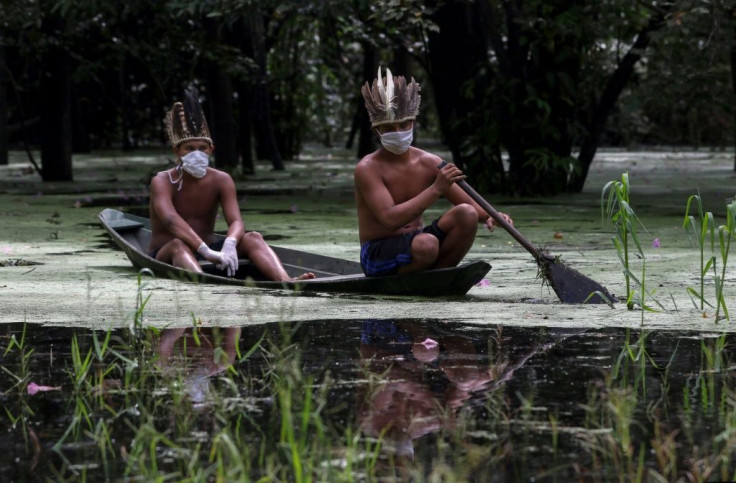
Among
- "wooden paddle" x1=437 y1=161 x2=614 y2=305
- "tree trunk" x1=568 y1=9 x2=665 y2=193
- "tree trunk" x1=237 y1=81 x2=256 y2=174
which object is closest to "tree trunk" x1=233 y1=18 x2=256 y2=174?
"tree trunk" x1=237 y1=81 x2=256 y2=174

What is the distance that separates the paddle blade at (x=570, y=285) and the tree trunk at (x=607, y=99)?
649 cm

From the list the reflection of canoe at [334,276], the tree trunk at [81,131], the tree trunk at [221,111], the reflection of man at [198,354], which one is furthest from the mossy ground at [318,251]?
the tree trunk at [81,131]

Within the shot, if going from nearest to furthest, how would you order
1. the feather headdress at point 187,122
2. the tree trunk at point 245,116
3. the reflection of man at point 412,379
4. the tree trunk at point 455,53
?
the reflection of man at point 412,379
the feather headdress at point 187,122
the tree trunk at point 455,53
the tree trunk at point 245,116

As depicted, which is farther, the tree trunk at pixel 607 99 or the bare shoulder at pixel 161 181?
the tree trunk at pixel 607 99

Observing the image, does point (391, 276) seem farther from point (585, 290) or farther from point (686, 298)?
point (686, 298)

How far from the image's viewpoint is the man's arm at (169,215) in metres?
6.43

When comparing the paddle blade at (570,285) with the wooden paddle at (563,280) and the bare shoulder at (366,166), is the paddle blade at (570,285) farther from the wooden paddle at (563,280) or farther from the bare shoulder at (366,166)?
the bare shoulder at (366,166)

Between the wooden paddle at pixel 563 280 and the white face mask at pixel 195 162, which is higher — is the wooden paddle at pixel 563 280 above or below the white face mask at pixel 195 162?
below

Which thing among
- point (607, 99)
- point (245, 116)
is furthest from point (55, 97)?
point (607, 99)

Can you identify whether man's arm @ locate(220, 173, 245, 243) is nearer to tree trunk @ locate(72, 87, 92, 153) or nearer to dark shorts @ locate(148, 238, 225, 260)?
dark shorts @ locate(148, 238, 225, 260)

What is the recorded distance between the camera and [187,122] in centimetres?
660

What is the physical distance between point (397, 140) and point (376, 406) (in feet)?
7.45

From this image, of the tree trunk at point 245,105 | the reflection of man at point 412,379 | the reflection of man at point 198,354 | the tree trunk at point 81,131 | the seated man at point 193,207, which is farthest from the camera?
the tree trunk at point 81,131

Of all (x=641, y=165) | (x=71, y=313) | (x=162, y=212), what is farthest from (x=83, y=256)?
(x=641, y=165)
